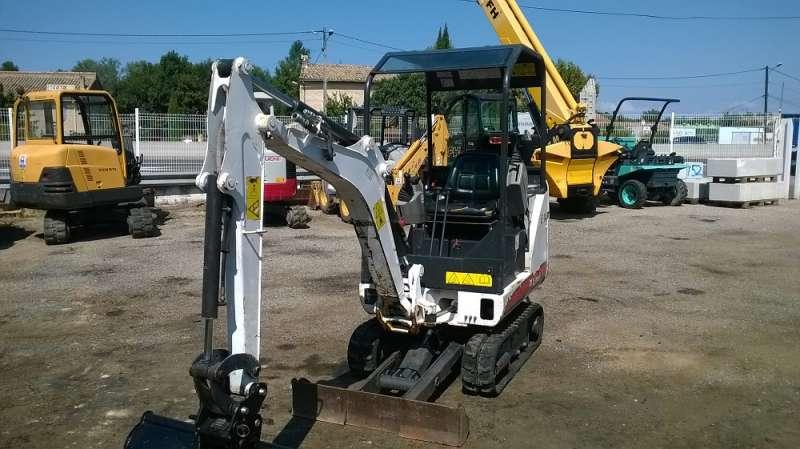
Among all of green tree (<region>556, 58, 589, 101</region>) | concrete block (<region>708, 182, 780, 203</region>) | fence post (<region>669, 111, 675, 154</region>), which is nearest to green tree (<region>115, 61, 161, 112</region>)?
green tree (<region>556, 58, 589, 101</region>)

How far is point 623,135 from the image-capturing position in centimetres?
2131

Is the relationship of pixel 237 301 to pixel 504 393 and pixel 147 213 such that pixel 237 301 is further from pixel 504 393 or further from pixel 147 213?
pixel 147 213

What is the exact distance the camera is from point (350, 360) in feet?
19.3

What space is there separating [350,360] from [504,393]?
4.17 ft

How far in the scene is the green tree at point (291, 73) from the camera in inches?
2468

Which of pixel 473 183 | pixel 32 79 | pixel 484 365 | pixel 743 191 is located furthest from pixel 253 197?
pixel 32 79

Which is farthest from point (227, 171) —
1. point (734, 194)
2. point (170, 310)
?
point (734, 194)

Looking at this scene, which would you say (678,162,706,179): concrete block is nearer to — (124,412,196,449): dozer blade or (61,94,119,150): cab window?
(61,94,119,150): cab window

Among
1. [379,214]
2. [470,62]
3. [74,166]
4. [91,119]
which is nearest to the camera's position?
[379,214]

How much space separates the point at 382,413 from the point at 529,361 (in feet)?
6.63

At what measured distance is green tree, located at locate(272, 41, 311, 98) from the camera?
62688 mm

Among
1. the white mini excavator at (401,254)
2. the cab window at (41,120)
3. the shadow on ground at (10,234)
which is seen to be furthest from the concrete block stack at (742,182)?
the shadow on ground at (10,234)

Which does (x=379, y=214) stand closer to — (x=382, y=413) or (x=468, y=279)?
(x=468, y=279)

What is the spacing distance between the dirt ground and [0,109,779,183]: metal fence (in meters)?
5.69
